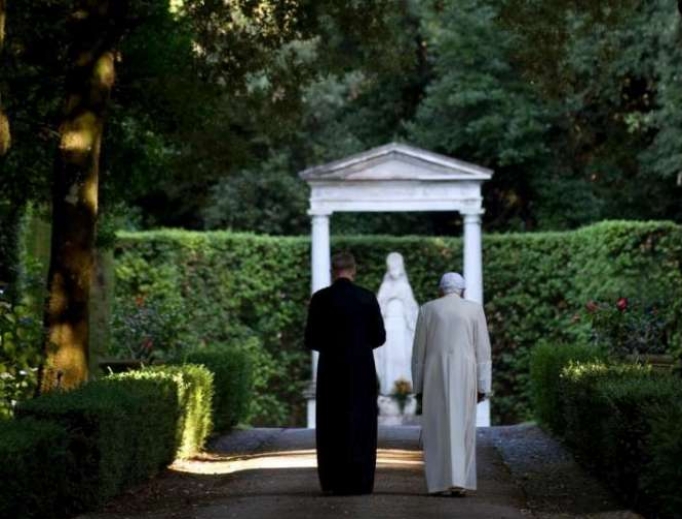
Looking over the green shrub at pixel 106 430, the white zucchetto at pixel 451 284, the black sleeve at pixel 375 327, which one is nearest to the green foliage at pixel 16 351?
the green shrub at pixel 106 430

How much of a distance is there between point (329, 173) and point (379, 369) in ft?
10.5

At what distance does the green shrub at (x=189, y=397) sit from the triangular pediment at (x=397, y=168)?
8715 millimetres

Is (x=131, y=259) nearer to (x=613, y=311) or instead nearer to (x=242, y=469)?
(x=613, y=311)

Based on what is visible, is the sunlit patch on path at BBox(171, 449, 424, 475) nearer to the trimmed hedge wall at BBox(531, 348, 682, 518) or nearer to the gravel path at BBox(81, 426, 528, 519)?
the gravel path at BBox(81, 426, 528, 519)

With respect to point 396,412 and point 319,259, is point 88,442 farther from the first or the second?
point 396,412

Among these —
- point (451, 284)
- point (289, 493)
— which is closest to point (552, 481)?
point (451, 284)

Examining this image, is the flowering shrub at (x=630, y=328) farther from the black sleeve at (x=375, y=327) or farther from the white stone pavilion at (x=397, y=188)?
the black sleeve at (x=375, y=327)

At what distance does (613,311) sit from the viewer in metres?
22.8

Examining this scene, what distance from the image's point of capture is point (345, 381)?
39.7 ft

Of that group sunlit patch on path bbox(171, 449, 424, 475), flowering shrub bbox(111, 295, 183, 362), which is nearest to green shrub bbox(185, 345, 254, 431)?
sunlit patch on path bbox(171, 449, 424, 475)

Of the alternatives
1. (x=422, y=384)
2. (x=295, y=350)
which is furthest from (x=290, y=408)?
(x=422, y=384)

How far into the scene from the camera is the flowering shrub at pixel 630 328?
22.5 m

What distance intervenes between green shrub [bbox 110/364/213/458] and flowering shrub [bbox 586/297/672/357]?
286 inches

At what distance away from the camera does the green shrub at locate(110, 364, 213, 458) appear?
14.4 m
